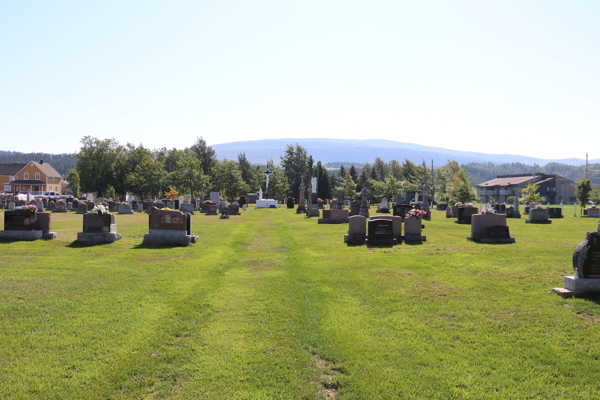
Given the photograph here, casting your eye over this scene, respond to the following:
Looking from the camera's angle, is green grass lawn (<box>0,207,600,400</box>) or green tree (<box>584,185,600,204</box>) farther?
green tree (<box>584,185,600,204</box>)

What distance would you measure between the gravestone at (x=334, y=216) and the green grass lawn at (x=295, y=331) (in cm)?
1530

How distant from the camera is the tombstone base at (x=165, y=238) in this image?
17219 mm

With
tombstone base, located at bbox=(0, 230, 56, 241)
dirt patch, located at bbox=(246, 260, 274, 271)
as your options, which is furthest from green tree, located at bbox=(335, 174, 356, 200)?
dirt patch, located at bbox=(246, 260, 274, 271)

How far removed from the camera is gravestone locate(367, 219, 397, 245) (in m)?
17.5

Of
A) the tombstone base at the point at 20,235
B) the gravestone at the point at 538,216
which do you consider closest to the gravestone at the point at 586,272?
the tombstone base at the point at 20,235

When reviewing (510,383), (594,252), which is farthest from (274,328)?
(594,252)

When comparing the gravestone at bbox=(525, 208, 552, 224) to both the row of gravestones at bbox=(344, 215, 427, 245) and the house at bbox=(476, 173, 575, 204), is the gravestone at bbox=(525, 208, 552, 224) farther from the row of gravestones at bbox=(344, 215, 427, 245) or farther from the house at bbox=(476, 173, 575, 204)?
the house at bbox=(476, 173, 575, 204)

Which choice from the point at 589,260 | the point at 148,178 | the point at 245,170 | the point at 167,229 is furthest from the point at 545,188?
the point at 589,260

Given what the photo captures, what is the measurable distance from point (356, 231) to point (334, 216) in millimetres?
10815

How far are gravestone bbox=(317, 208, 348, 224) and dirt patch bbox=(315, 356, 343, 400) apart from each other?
74.0ft

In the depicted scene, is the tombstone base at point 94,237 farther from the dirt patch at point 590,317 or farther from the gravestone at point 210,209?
the gravestone at point 210,209

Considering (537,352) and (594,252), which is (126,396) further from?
(594,252)

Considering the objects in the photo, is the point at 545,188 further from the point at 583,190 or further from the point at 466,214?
the point at 466,214

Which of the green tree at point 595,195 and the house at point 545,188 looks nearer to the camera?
the green tree at point 595,195
